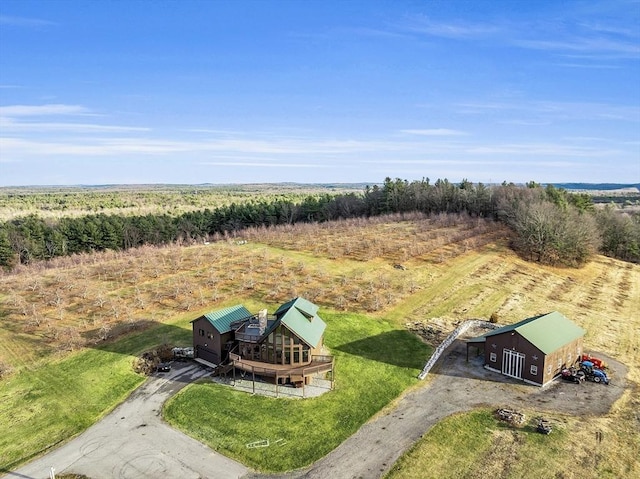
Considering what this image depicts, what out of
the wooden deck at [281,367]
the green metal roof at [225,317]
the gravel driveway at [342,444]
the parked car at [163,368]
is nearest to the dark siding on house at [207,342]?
the green metal roof at [225,317]

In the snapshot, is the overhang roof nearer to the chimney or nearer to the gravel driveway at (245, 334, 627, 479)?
the chimney

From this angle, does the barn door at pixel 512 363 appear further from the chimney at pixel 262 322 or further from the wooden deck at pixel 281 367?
the chimney at pixel 262 322

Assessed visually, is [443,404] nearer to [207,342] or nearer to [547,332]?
[547,332]

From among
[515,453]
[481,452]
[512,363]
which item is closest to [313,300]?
[512,363]

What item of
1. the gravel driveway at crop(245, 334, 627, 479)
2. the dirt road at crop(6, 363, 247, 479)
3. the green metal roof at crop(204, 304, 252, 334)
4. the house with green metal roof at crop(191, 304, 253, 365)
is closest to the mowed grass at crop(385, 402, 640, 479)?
the gravel driveway at crop(245, 334, 627, 479)

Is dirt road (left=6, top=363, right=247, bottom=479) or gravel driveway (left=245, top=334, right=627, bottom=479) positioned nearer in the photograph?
dirt road (left=6, top=363, right=247, bottom=479)

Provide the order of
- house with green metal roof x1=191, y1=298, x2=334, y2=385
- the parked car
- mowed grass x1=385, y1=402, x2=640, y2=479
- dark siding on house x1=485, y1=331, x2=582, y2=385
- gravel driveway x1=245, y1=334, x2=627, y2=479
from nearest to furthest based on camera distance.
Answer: mowed grass x1=385, y1=402, x2=640, y2=479
gravel driveway x1=245, y1=334, x2=627, y2=479
house with green metal roof x1=191, y1=298, x2=334, y2=385
dark siding on house x1=485, y1=331, x2=582, y2=385
the parked car
